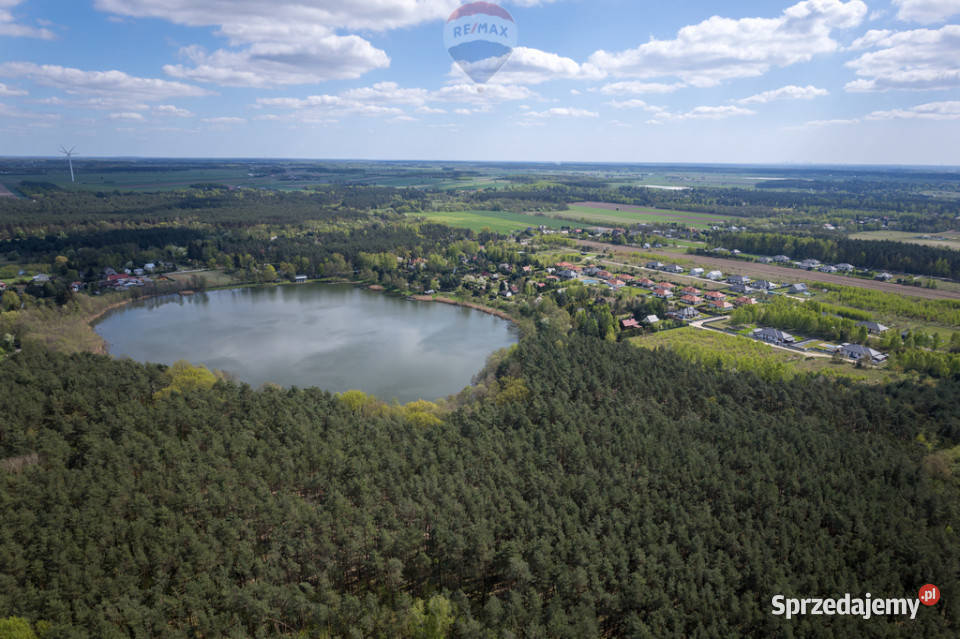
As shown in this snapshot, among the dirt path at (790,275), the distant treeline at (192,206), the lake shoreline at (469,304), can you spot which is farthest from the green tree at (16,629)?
the distant treeline at (192,206)

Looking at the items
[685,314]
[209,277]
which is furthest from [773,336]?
[209,277]

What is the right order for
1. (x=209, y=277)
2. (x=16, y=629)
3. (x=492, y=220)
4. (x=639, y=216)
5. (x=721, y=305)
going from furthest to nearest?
(x=639, y=216)
(x=492, y=220)
(x=209, y=277)
(x=721, y=305)
(x=16, y=629)

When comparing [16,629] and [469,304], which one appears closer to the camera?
[16,629]

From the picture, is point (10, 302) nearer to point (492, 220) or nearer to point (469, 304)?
point (469, 304)

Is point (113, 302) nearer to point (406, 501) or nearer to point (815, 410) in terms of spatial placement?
point (406, 501)

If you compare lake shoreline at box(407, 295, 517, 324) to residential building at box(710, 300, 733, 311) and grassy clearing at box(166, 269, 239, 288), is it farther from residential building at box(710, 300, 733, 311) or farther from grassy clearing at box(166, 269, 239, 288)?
grassy clearing at box(166, 269, 239, 288)

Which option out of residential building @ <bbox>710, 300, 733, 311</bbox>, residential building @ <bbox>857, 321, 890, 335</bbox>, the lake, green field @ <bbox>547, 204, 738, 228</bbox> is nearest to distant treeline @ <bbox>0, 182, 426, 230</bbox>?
green field @ <bbox>547, 204, 738, 228</bbox>
